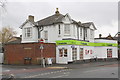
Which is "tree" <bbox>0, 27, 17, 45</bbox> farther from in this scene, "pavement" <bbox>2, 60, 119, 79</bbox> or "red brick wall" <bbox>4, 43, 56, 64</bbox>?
"pavement" <bbox>2, 60, 119, 79</bbox>

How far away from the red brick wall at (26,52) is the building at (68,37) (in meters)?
1.56

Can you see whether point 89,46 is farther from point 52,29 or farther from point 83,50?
point 52,29

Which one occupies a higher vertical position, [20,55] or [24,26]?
[24,26]

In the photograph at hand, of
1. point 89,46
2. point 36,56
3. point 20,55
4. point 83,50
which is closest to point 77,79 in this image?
point 36,56

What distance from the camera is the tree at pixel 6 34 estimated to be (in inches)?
2547

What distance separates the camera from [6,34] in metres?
66.5

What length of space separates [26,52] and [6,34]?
4134 cm

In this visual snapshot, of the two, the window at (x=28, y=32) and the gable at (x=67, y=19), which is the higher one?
the gable at (x=67, y=19)

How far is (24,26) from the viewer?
33281mm

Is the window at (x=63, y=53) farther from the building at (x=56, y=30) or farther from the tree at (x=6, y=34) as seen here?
the tree at (x=6, y=34)

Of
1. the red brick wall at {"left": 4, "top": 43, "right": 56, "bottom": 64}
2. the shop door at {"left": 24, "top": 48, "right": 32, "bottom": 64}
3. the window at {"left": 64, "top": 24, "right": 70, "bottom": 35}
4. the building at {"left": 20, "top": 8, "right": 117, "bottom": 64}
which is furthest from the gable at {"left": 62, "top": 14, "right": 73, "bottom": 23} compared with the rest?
the shop door at {"left": 24, "top": 48, "right": 32, "bottom": 64}

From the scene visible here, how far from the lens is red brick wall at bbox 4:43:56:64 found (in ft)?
89.7

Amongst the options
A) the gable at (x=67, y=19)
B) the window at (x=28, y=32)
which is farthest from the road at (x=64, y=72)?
the window at (x=28, y=32)

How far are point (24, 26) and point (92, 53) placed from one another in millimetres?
14330
